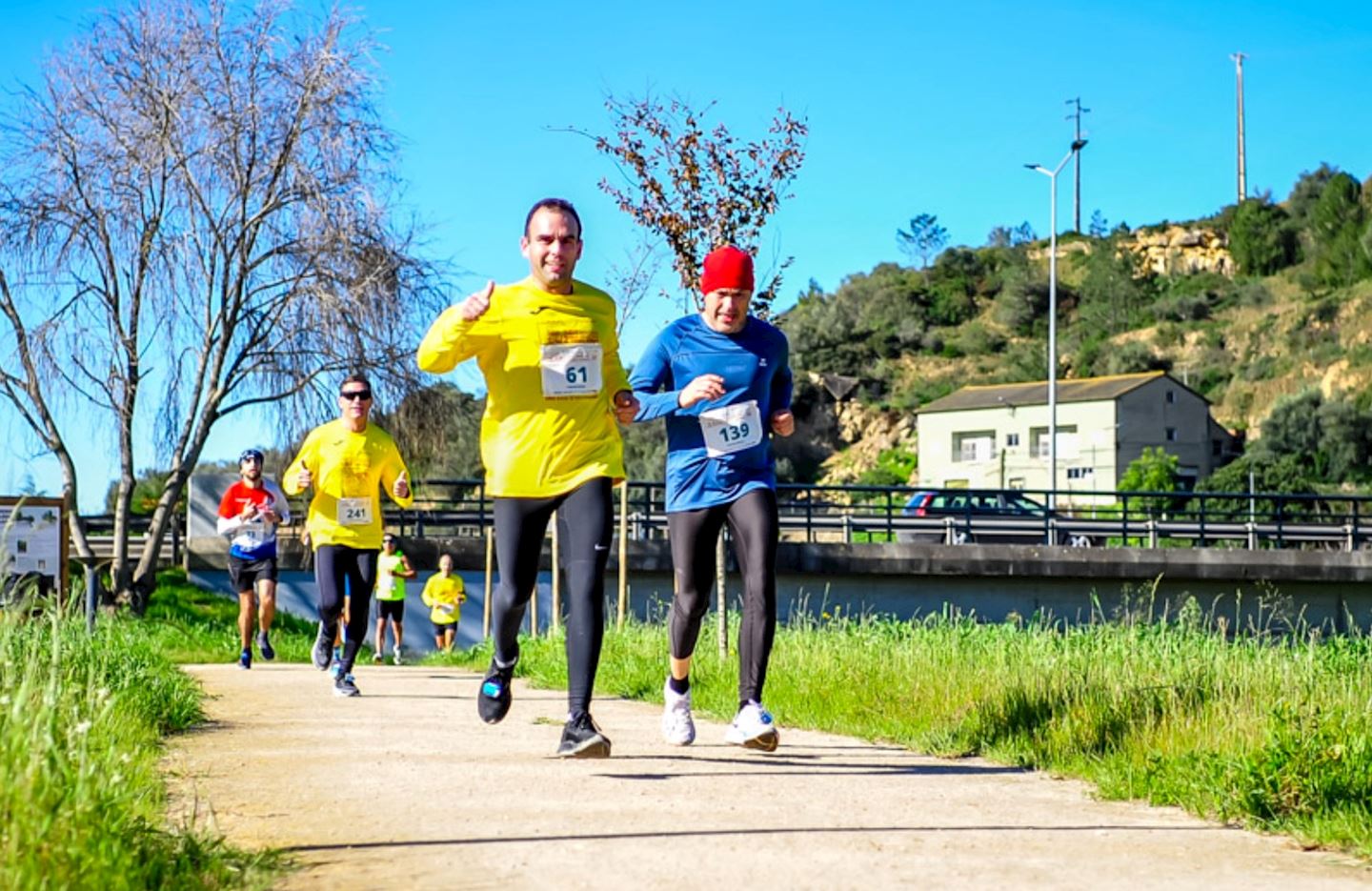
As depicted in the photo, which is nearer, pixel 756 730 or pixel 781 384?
pixel 756 730

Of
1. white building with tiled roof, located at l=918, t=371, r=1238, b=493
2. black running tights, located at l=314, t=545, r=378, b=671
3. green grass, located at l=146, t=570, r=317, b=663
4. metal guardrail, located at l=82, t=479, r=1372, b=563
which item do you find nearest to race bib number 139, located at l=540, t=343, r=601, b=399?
black running tights, located at l=314, t=545, r=378, b=671

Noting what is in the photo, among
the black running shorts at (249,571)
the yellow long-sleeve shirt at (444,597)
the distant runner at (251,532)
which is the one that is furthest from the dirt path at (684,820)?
the yellow long-sleeve shirt at (444,597)

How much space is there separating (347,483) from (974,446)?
8504 cm

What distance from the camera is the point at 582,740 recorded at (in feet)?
23.8

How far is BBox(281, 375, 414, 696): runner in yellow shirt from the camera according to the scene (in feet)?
39.1

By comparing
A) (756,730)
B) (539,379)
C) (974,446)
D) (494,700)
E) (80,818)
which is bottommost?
(756,730)

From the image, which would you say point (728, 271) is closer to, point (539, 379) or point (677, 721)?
point (539, 379)

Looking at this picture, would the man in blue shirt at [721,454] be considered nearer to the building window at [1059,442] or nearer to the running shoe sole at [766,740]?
the running shoe sole at [766,740]

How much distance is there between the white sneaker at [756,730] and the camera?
7.72 m

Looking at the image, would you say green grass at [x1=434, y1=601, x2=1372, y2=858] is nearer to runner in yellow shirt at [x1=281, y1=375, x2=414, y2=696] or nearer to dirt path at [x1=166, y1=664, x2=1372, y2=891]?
dirt path at [x1=166, y1=664, x2=1372, y2=891]

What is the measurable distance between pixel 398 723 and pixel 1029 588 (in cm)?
2480

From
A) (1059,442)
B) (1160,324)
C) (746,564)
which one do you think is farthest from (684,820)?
(1160,324)

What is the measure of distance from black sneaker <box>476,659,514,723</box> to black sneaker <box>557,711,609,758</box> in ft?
1.28

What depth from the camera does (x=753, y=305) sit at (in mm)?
15945
